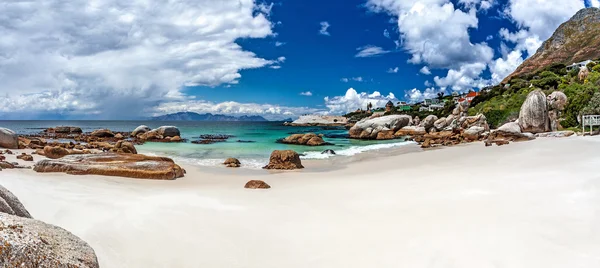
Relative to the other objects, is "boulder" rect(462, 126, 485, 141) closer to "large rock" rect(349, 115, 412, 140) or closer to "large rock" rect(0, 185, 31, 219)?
"large rock" rect(349, 115, 412, 140)

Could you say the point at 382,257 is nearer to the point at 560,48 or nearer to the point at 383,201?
the point at 383,201

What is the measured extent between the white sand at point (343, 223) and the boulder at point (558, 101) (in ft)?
94.5

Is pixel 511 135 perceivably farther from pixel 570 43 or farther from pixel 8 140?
pixel 570 43

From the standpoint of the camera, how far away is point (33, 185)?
301 inches

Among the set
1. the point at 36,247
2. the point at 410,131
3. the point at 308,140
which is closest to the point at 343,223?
the point at 36,247

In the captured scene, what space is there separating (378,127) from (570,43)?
121 meters

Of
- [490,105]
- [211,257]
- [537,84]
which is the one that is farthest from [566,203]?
[537,84]

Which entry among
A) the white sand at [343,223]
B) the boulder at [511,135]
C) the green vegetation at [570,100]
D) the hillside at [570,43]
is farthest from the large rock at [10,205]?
the hillside at [570,43]

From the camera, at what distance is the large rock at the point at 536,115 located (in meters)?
28.5

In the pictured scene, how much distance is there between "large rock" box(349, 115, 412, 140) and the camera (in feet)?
144

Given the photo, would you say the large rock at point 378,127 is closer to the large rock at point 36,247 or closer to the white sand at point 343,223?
the white sand at point 343,223

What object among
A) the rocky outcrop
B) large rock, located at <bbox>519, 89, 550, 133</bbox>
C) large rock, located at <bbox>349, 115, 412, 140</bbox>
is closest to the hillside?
large rock, located at <bbox>349, 115, 412, 140</bbox>

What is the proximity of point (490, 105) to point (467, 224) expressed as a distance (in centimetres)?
5045

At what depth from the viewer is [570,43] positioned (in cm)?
12275
